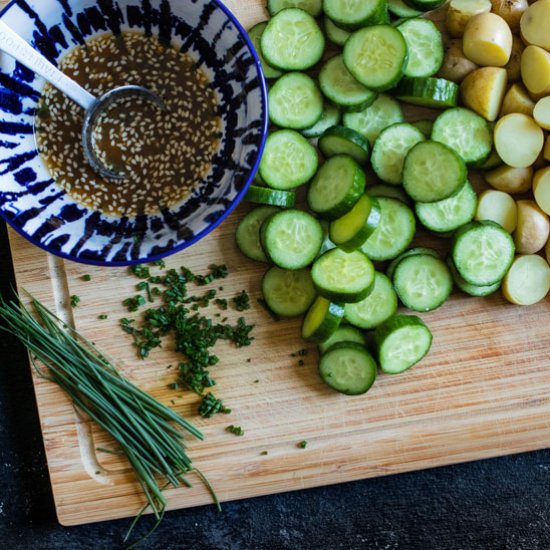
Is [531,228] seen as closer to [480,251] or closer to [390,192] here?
[480,251]

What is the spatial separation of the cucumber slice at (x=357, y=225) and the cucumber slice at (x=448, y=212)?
0.62 ft

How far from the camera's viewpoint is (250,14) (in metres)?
2.30

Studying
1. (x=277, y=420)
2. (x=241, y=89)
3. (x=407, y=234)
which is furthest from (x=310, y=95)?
(x=277, y=420)

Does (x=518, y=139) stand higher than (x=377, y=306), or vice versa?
(x=518, y=139)

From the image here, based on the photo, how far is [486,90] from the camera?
217 centimetres

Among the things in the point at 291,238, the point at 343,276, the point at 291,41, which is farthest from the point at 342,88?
the point at 343,276

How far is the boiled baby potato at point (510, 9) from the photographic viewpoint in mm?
2191

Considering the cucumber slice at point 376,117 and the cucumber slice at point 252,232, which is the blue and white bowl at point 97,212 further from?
the cucumber slice at point 376,117

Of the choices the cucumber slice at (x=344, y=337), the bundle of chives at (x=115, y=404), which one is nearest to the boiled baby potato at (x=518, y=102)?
the cucumber slice at (x=344, y=337)

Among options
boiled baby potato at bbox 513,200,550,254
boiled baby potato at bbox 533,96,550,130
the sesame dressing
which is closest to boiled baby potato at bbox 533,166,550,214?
boiled baby potato at bbox 513,200,550,254

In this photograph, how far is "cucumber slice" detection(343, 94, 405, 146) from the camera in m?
A: 2.24

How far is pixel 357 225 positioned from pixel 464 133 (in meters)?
0.53

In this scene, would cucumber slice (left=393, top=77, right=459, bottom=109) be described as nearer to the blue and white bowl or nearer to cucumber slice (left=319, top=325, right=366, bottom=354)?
the blue and white bowl

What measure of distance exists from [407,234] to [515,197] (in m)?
0.44
